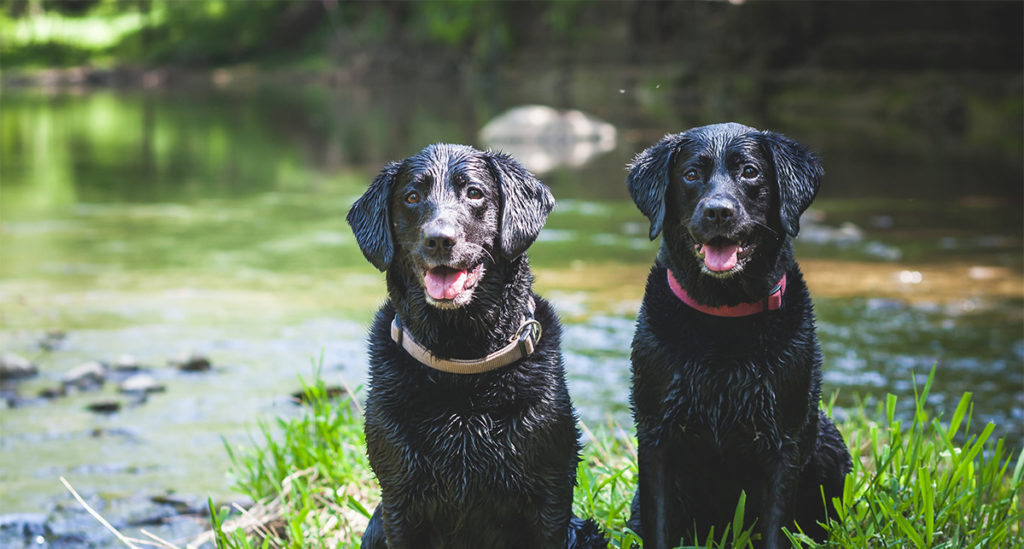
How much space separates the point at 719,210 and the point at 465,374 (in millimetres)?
977

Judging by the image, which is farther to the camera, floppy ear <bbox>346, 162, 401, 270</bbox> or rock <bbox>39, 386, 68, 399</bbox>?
rock <bbox>39, 386, 68, 399</bbox>

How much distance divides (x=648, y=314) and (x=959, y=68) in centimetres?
2512

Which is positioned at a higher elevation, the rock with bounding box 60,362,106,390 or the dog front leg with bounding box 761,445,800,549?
the dog front leg with bounding box 761,445,800,549

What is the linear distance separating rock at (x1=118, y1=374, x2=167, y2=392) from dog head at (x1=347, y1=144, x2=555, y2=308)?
182 inches

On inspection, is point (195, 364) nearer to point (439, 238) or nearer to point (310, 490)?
point (310, 490)

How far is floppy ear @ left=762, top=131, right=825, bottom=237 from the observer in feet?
Answer: 11.8

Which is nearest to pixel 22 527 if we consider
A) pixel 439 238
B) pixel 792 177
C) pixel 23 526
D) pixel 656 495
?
pixel 23 526

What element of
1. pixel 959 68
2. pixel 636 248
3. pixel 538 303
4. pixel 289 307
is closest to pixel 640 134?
pixel 959 68

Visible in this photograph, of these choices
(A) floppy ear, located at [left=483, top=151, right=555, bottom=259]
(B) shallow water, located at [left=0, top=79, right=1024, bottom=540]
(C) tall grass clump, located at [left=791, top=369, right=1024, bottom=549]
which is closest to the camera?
(A) floppy ear, located at [left=483, top=151, right=555, bottom=259]

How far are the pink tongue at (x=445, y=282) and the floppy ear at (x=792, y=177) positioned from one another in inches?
43.1

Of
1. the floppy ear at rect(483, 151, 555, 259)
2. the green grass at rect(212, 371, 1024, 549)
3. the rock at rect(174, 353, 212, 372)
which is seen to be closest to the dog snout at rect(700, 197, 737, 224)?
the floppy ear at rect(483, 151, 555, 259)

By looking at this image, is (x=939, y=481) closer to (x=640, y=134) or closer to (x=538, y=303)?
(x=538, y=303)

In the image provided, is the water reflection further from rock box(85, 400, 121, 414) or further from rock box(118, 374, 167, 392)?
rock box(85, 400, 121, 414)

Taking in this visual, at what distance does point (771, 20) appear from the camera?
32.6 m
